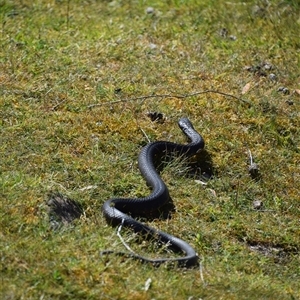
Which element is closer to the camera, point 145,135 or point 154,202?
point 154,202

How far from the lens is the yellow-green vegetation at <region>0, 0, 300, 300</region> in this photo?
510 centimetres

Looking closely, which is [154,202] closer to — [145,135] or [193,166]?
[193,166]

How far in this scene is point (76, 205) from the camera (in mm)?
5961

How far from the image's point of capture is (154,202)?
241 inches

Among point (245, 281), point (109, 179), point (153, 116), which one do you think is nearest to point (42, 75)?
point (153, 116)

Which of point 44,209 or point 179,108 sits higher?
point 44,209

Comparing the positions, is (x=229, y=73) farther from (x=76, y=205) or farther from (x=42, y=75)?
(x=76, y=205)

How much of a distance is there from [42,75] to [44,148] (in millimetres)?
1417

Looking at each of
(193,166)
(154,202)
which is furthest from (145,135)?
(154,202)

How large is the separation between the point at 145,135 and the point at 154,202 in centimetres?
119

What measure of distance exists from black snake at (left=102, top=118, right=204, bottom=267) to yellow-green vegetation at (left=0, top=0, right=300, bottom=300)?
0.09 meters

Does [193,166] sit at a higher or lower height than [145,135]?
lower

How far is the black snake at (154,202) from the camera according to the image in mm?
5547

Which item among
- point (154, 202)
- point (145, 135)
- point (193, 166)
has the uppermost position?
point (154, 202)
